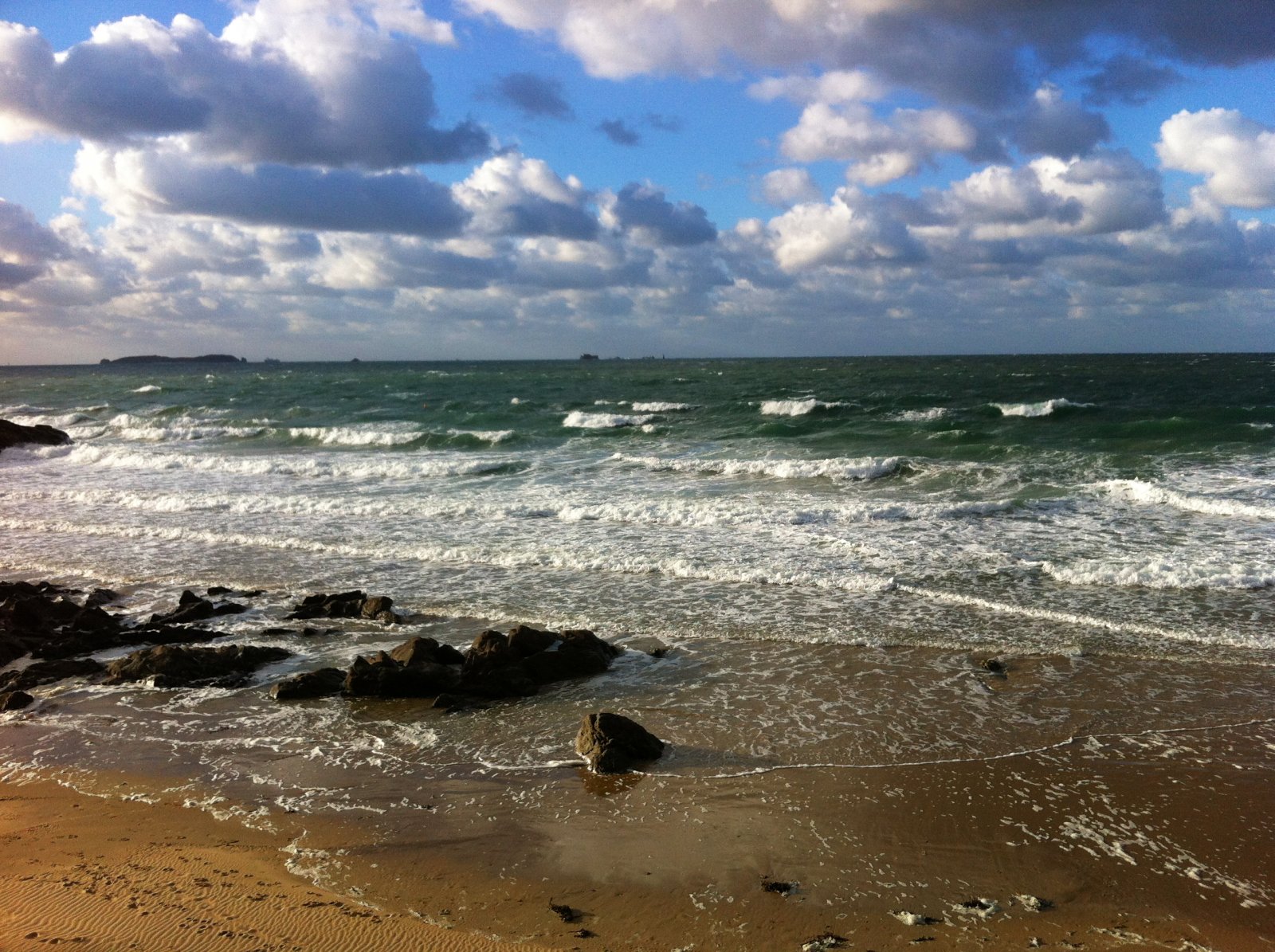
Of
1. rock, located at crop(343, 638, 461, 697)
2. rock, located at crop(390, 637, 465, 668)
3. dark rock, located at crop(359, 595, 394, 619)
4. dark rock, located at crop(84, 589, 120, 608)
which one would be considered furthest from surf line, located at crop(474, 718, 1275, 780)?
dark rock, located at crop(84, 589, 120, 608)

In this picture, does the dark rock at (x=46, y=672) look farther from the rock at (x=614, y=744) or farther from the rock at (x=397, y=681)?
the rock at (x=614, y=744)

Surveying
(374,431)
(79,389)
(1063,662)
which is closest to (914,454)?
(1063,662)

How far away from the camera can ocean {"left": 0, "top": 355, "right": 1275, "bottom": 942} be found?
732 cm

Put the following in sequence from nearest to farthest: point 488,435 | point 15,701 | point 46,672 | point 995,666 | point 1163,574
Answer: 1. point 15,701
2. point 995,666
3. point 46,672
4. point 1163,574
5. point 488,435

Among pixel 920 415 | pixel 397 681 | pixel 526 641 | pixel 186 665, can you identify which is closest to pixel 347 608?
pixel 186 665

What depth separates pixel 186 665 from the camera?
29.9ft

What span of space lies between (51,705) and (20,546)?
968 centimetres

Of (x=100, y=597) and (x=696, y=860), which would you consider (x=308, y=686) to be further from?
(x=100, y=597)

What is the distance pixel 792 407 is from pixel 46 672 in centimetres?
3506

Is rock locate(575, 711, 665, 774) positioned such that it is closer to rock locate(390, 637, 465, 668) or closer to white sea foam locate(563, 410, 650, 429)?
rock locate(390, 637, 465, 668)

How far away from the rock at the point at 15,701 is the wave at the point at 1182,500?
19396 mm

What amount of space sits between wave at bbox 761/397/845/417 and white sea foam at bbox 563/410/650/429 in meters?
6.20

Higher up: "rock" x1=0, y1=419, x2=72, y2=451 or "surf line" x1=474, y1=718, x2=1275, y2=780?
"rock" x1=0, y1=419, x2=72, y2=451

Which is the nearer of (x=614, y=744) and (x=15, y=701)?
(x=614, y=744)
